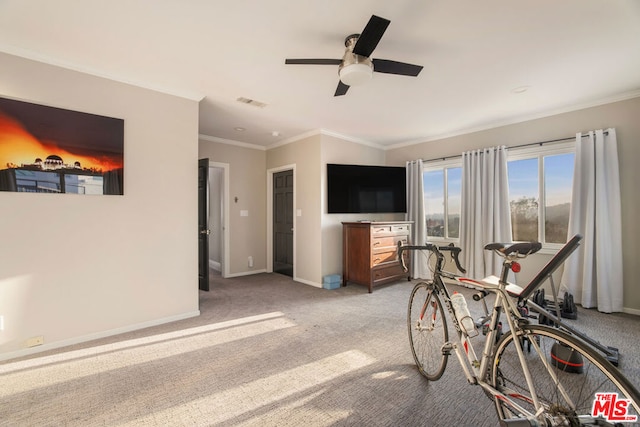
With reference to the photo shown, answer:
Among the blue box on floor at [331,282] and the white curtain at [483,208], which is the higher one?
the white curtain at [483,208]

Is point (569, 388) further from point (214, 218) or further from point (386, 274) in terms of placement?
point (214, 218)

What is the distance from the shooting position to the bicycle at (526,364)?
101 centimetres

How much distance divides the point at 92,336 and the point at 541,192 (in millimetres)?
5685

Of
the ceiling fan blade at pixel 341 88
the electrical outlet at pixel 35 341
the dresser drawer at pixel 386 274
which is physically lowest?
the electrical outlet at pixel 35 341

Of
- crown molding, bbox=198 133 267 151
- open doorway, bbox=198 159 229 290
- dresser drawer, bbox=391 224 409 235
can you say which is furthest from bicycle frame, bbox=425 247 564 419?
crown molding, bbox=198 133 267 151

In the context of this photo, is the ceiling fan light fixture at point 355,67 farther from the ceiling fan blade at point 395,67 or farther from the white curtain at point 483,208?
the white curtain at point 483,208

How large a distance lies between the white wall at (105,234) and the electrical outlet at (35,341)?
3 centimetres

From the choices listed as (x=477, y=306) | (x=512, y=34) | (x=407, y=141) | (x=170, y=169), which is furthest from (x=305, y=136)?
(x=477, y=306)

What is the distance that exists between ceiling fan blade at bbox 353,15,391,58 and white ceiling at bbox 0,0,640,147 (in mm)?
200

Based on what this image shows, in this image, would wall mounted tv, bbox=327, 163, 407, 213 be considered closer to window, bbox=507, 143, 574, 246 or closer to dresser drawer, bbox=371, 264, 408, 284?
dresser drawer, bbox=371, 264, 408, 284

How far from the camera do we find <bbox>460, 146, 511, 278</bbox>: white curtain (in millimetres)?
4160

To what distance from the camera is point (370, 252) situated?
169 inches

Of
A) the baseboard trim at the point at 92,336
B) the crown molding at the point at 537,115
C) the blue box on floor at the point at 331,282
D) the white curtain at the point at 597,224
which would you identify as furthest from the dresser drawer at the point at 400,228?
the baseboard trim at the point at 92,336

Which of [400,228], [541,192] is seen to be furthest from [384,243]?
[541,192]
